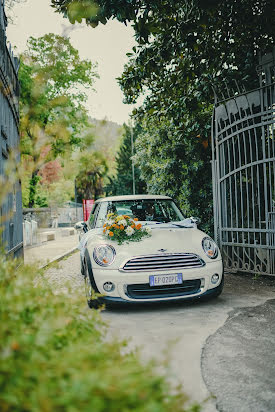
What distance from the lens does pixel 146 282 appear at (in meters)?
5.20

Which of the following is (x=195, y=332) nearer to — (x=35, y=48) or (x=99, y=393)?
(x=99, y=393)

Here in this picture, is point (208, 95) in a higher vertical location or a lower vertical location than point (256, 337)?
higher

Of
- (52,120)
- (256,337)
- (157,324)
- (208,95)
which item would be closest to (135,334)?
(157,324)

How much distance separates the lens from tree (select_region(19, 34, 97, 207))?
101ft

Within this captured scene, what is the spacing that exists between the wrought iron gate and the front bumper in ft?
7.08

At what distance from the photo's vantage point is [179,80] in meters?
9.28

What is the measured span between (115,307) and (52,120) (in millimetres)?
29163

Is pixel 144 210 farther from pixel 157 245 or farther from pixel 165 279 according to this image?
pixel 165 279

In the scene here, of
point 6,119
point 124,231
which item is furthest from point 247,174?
point 6,119

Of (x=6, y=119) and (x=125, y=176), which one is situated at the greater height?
(x=125, y=176)

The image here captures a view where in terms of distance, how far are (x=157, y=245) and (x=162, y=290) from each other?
63 centimetres

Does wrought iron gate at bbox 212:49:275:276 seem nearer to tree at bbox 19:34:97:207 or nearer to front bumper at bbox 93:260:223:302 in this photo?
front bumper at bbox 93:260:223:302

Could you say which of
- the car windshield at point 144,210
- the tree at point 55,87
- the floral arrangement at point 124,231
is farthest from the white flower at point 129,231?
the tree at point 55,87

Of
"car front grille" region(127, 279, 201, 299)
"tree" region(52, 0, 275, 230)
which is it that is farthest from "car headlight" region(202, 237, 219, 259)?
"tree" region(52, 0, 275, 230)
